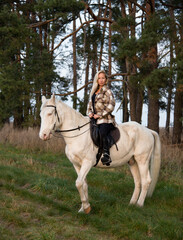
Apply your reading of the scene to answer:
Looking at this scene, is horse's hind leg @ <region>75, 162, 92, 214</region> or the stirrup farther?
the stirrup

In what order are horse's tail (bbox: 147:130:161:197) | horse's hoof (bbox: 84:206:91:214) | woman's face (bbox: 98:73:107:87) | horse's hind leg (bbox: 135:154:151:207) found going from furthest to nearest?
horse's tail (bbox: 147:130:161:197) → horse's hind leg (bbox: 135:154:151:207) → woman's face (bbox: 98:73:107:87) → horse's hoof (bbox: 84:206:91:214)

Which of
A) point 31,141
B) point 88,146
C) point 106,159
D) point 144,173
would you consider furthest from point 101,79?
point 31,141

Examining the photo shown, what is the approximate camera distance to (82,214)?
485 cm

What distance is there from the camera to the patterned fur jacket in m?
5.24

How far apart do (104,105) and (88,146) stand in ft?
2.90

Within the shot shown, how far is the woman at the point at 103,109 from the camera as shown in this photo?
5188 millimetres

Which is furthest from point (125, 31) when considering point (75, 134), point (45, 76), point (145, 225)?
point (145, 225)

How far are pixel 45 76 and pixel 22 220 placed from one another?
9780mm

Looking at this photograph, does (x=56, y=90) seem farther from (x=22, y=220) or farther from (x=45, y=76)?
(x=22, y=220)

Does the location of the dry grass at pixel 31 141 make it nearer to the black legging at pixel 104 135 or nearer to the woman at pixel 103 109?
the woman at pixel 103 109

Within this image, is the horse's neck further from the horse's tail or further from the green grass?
the horse's tail

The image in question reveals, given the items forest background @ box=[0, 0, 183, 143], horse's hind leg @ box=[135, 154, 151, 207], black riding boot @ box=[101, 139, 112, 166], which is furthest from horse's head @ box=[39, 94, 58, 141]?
forest background @ box=[0, 0, 183, 143]

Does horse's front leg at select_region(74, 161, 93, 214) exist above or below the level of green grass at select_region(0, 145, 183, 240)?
above

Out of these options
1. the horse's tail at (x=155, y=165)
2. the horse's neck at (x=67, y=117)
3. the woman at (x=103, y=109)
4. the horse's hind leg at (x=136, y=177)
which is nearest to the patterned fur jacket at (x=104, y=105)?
the woman at (x=103, y=109)
